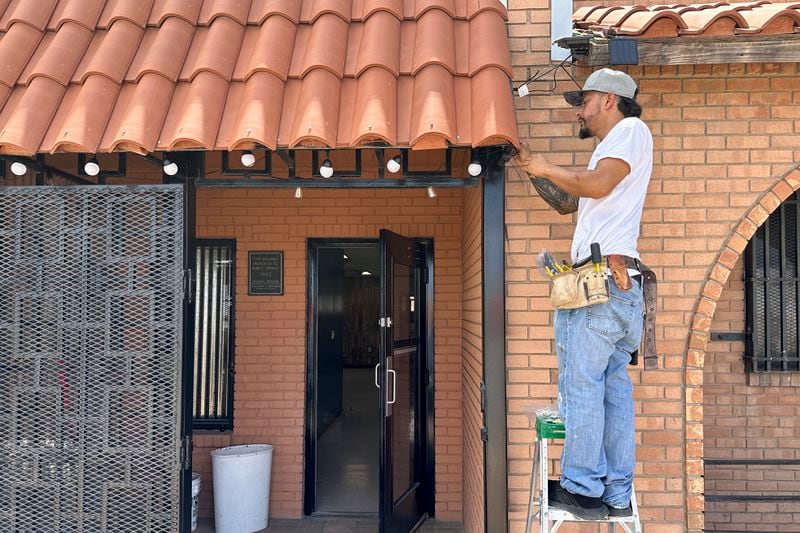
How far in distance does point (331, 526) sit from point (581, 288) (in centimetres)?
421

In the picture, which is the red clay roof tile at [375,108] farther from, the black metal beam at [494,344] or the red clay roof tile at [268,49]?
the black metal beam at [494,344]

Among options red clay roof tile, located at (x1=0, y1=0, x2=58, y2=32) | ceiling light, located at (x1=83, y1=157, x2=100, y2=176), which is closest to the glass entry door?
ceiling light, located at (x1=83, y1=157, x2=100, y2=176)

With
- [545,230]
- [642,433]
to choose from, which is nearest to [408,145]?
[545,230]

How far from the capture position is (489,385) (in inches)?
127

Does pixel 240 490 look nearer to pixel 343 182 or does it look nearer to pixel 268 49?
pixel 343 182

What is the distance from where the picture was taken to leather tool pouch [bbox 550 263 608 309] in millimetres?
2240

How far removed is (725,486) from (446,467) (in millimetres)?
2401

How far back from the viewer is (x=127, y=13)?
10.6 ft

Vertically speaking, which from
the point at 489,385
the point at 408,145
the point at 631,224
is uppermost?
the point at 408,145

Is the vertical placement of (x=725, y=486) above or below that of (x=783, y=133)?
below

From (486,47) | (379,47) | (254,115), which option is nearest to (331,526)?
(254,115)

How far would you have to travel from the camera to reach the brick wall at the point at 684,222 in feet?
10.4

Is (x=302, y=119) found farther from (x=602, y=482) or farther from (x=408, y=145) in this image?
(x=602, y=482)

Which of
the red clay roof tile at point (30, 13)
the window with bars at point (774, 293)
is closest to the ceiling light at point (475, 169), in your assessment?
the red clay roof tile at point (30, 13)
